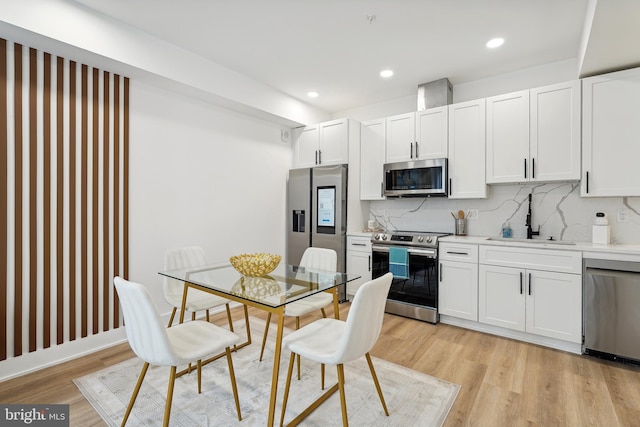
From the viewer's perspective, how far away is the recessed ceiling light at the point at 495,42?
276cm

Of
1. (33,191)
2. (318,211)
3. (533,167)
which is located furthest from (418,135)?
(33,191)

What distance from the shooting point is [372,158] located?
409 centimetres

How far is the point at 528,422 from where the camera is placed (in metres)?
1.79

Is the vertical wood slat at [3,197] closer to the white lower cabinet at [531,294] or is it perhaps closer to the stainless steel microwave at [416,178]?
the stainless steel microwave at [416,178]

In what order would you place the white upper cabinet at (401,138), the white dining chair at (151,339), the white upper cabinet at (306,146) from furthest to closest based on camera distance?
the white upper cabinet at (306,146)
the white upper cabinet at (401,138)
the white dining chair at (151,339)

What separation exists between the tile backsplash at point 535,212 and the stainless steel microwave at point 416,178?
1.23 feet

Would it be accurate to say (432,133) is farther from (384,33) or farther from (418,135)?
(384,33)

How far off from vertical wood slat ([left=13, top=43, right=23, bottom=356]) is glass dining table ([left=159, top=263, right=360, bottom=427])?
Answer: 3.53ft

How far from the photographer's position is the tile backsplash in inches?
114

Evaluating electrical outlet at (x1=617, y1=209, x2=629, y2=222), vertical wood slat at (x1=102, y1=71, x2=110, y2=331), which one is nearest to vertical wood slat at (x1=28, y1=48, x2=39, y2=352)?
vertical wood slat at (x1=102, y1=71, x2=110, y2=331)

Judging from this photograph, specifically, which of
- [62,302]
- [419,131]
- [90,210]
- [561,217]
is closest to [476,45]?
[419,131]

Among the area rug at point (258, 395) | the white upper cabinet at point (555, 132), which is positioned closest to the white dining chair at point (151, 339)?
the area rug at point (258, 395)

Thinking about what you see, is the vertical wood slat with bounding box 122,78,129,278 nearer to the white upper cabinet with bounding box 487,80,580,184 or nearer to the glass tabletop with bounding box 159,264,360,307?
the glass tabletop with bounding box 159,264,360,307

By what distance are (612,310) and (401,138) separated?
256 centimetres
